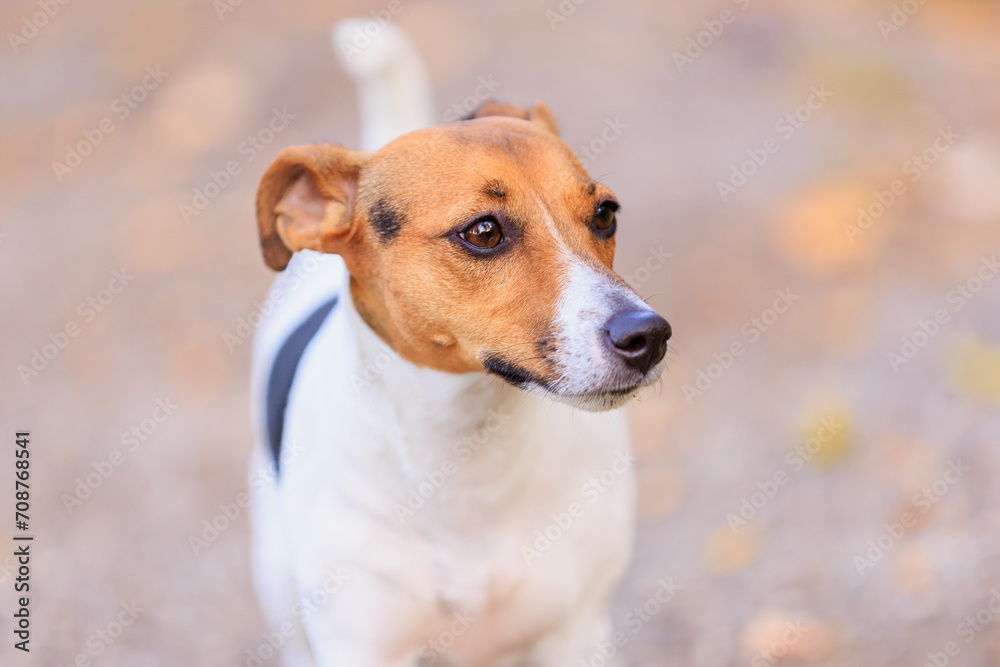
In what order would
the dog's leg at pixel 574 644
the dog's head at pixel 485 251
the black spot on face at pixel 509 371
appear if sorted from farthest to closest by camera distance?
the dog's leg at pixel 574 644 < the black spot on face at pixel 509 371 < the dog's head at pixel 485 251

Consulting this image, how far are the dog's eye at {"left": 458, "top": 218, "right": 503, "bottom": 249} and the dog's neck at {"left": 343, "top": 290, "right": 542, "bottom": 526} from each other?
461mm

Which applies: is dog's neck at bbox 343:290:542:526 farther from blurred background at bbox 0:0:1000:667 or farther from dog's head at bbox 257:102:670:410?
blurred background at bbox 0:0:1000:667

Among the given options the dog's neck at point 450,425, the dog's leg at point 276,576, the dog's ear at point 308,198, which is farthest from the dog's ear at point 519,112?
the dog's leg at point 276,576

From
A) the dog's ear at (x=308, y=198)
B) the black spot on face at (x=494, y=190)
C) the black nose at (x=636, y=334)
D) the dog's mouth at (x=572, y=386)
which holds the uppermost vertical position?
the black spot on face at (x=494, y=190)

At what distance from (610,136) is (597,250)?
6.05 m

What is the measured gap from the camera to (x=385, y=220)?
349 cm

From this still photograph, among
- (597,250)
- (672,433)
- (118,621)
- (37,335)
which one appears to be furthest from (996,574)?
(37,335)

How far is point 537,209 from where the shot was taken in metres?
3.36

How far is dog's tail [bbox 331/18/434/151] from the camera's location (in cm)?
507

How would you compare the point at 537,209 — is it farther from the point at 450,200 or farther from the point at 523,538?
the point at 523,538

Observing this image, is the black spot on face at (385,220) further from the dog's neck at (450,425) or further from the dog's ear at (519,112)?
the dog's ear at (519,112)

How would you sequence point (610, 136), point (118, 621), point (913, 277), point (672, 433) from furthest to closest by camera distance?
point (610, 136) < point (913, 277) < point (672, 433) < point (118, 621)


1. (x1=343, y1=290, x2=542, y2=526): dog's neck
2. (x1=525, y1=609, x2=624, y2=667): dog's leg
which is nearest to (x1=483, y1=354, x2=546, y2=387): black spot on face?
(x1=343, y1=290, x2=542, y2=526): dog's neck

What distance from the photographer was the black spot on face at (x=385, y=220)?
3457mm
